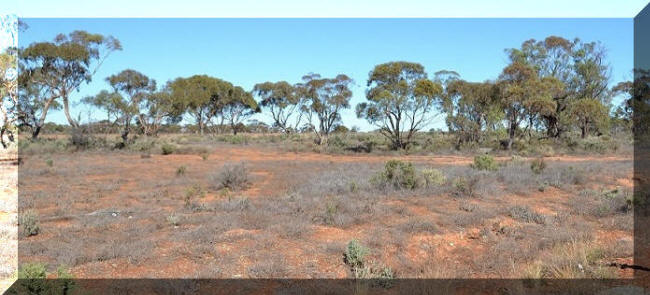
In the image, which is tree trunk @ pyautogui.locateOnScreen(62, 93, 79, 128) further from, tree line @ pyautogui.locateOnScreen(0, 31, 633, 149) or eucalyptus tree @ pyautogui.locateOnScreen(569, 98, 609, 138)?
eucalyptus tree @ pyautogui.locateOnScreen(569, 98, 609, 138)

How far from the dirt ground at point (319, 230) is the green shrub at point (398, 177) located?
0.56 metres

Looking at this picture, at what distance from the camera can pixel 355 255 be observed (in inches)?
260

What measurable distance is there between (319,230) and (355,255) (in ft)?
6.65

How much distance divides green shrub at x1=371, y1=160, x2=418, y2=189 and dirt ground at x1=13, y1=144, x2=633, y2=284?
0.56 metres

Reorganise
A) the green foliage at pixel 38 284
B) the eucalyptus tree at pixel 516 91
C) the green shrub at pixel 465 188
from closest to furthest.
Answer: the green foliage at pixel 38 284 < the green shrub at pixel 465 188 < the eucalyptus tree at pixel 516 91

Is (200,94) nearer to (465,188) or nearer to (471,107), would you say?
(471,107)

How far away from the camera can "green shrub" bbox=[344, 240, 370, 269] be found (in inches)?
256

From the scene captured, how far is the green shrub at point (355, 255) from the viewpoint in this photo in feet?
21.4

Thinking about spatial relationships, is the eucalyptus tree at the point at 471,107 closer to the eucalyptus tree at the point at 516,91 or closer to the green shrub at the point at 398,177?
the eucalyptus tree at the point at 516,91

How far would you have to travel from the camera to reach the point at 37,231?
833 cm

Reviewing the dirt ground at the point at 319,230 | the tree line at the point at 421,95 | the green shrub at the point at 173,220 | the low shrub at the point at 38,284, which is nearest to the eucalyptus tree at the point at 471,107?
the tree line at the point at 421,95

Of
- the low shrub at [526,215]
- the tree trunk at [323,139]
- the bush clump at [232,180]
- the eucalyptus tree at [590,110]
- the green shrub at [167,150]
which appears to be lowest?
the low shrub at [526,215]

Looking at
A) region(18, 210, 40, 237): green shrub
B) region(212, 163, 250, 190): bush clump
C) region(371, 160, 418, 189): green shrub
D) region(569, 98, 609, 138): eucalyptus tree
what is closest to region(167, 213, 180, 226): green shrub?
region(18, 210, 40, 237): green shrub

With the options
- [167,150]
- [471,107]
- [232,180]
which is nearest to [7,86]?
[167,150]
